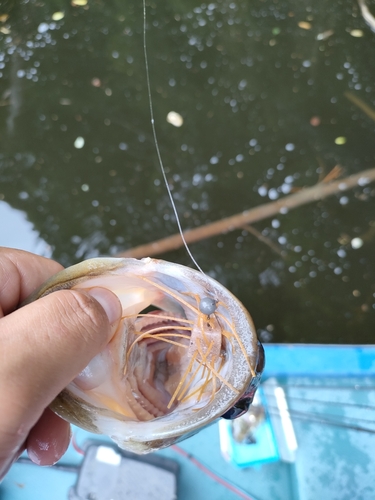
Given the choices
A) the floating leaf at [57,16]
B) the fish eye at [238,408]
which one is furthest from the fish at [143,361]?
the floating leaf at [57,16]

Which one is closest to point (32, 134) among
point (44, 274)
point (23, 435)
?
point (44, 274)

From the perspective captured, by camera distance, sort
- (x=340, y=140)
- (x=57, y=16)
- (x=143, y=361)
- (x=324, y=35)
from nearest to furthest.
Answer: (x=143, y=361) → (x=340, y=140) → (x=324, y=35) → (x=57, y=16)

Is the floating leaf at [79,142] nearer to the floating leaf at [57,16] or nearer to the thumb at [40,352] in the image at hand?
the floating leaf at [57,16]

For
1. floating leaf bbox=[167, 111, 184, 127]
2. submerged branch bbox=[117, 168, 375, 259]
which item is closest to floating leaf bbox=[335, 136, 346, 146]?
submerged branch bbox=[117, 168, 375, 259]

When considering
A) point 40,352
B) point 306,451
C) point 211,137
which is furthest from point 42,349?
point 211,137

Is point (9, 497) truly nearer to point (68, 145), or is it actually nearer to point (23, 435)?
point (23, 435)

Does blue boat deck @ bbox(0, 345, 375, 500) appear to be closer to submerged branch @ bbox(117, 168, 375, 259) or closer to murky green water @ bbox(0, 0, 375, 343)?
murky green water @ bbox(0, 0, 375, 343)

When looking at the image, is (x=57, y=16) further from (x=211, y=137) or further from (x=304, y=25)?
(x=304, y=25)
